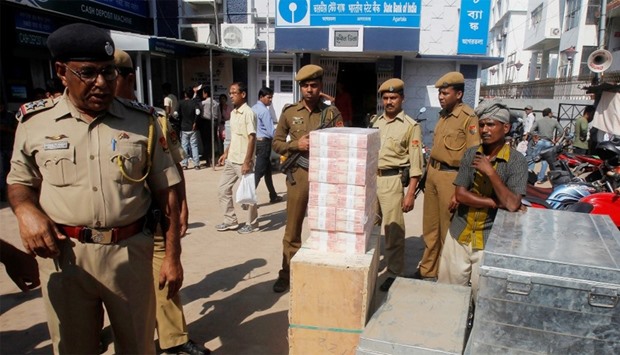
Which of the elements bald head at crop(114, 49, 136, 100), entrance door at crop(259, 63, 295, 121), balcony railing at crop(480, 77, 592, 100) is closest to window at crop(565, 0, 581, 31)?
balcony railing at crop(480, 77, 592, 100)

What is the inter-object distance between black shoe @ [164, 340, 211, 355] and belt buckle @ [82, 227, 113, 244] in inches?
53.5

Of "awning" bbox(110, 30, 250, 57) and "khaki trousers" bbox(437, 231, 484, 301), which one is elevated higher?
"awning" bbox(110, 30, 250, 57)

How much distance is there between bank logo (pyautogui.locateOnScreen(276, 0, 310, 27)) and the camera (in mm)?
10164

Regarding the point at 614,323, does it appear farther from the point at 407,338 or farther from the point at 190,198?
the point at 190,198

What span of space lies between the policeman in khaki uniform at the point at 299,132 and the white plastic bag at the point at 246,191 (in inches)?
57.7

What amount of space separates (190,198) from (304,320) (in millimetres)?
5270

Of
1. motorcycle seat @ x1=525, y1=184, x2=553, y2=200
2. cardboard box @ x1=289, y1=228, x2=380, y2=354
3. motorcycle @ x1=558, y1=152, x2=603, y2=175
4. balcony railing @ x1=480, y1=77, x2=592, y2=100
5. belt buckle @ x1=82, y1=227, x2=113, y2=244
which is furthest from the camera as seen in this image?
balcony railing @ x1=480, y1=77, x2=592, y2=100

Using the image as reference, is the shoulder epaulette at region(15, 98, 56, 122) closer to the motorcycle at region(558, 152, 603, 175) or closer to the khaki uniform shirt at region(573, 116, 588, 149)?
the motorcycle at region(558, 152, 603, 175)

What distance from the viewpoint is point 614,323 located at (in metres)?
1.66

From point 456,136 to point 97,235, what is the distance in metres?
2.99

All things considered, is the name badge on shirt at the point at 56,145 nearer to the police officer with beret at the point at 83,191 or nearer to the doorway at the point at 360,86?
the police officer with beret at the point at 83,191

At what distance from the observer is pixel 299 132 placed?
385 centimetres

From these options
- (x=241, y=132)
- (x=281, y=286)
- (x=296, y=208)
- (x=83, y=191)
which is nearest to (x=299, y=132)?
(x=296, y=208)

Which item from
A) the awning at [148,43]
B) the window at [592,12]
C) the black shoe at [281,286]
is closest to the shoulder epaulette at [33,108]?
the black shoe at [281,286]
